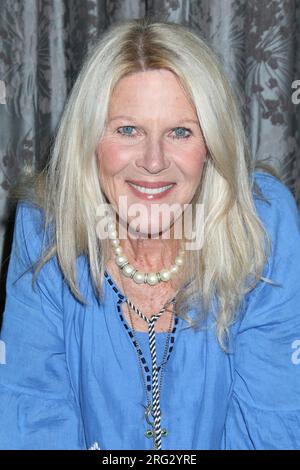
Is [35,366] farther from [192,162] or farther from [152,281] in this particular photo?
[192,162]

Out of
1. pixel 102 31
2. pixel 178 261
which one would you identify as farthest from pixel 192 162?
pixel 102 31

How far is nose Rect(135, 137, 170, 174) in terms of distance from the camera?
43.9 inches

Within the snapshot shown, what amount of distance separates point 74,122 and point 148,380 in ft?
1.45

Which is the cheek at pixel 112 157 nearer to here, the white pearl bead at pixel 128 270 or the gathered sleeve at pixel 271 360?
the white pearl bead at pixel 128 270

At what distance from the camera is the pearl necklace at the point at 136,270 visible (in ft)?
4.15

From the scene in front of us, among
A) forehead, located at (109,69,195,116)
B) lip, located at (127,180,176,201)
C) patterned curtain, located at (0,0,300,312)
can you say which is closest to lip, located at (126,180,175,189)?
lip, located at (127,180,176,201)

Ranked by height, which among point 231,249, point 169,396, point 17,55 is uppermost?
point 17,55

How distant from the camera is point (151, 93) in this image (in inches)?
43.8

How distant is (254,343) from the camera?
120 cm

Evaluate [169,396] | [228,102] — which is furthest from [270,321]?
[228,102]

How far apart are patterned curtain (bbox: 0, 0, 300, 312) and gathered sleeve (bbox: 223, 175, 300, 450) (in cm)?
63

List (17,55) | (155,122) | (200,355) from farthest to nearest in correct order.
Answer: (17,55) → (200,355) → (155,122)

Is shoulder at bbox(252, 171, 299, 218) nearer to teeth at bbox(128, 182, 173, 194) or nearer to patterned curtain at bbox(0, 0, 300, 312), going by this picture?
teeth at bbox(128, 182, 173, 194)

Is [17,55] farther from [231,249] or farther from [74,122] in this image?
[231,249]
